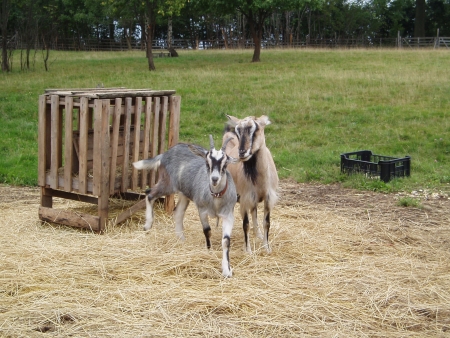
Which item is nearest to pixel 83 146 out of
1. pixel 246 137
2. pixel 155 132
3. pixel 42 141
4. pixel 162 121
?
pixel 42 141

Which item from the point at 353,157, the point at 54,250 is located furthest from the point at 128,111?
the point at 353,157

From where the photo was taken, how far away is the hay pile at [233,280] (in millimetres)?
4598

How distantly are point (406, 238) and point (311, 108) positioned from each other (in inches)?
359

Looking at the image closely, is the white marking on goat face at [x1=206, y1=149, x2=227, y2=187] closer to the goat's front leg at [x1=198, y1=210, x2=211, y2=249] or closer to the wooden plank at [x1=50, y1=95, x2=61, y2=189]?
the goat's front leg at [x1=198, y1=210, x2=211, y2=249]

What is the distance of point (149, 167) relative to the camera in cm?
745

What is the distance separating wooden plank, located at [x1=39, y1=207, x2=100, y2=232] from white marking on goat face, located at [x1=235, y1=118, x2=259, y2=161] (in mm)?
2287

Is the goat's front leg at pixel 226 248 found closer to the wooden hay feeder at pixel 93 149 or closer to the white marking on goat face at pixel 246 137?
the white marking on goat face at pixel 246 137

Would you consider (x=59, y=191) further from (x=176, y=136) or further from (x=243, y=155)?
(x=243, y=155)

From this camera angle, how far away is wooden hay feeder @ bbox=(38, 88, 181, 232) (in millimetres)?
7137

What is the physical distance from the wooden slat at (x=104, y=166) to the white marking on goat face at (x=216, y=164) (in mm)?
1939

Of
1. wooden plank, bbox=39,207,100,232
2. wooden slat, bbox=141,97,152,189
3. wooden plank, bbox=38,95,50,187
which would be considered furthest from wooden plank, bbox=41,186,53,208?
wooden slat, bbox=141,97,152,189

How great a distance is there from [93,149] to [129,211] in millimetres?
1034

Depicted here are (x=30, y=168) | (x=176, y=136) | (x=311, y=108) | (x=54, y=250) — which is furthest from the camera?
(x=311, y=108)

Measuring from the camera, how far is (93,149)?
7.20 metres
